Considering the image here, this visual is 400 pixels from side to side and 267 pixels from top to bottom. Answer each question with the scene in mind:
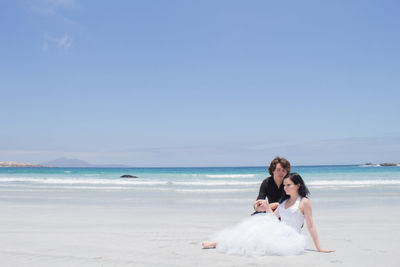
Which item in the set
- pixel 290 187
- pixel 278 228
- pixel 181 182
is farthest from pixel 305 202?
pixel 181 182

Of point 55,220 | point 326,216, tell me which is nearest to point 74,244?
point 55,220

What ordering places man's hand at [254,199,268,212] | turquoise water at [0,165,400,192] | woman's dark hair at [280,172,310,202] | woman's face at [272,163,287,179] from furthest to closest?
turquoise water at [0,165,400,192] → woman's face at [272,163,287,179] → man's hand at [254,199,268,212] → woman's dark hair at [280,172,310,202]

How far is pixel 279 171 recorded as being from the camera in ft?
17.7

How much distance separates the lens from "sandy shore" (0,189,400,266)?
4.86m

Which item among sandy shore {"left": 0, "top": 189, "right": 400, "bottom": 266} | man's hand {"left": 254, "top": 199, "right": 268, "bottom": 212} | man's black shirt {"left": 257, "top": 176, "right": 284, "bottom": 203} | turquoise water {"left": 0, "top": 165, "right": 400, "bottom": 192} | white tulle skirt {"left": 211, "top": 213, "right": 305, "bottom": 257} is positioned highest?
man's black shirt {"left": 257, "top": 176, "right": 284, "bottom": 203}

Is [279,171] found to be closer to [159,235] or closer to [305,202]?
[305,202]

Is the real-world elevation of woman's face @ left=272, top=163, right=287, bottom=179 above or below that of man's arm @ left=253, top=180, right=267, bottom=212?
above

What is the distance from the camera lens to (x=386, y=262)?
190 inches

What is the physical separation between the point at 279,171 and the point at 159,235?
2.77m

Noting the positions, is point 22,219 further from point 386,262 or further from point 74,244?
point 386,262

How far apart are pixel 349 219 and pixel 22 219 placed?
804 cm

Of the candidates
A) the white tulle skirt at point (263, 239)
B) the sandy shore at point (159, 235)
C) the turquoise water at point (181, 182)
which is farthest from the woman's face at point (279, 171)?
the turquoise water at point (181, 182)

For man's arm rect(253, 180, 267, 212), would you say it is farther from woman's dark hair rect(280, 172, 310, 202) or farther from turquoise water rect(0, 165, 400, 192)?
turquoise water rect(0, 165, 400, 192)

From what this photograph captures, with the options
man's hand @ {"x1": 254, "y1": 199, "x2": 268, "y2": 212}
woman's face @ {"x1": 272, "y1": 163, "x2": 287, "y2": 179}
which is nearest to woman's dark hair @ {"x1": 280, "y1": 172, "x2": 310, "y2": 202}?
woman's face @ {"x1": 272, "y1": 163, "x2": 287, "y2": 179}
